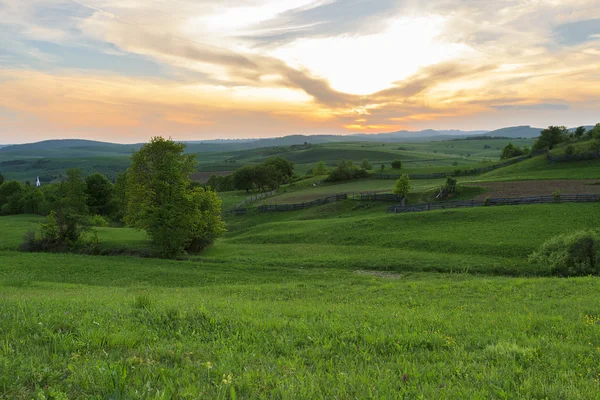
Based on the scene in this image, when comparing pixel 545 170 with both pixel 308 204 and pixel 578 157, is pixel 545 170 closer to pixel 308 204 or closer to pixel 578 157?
pixel 578 157

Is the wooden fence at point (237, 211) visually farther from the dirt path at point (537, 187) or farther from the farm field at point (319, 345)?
the farm field at point (319, 345)

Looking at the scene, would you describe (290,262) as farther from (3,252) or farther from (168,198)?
(3,252)

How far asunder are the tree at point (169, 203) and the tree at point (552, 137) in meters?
82.9

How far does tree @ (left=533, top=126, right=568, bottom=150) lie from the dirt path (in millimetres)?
34710

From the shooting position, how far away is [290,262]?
1259 inches

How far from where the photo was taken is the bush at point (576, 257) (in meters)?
25.2

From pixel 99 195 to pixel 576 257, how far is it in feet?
281

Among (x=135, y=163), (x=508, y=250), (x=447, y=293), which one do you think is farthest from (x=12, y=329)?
(x=135, y=163)

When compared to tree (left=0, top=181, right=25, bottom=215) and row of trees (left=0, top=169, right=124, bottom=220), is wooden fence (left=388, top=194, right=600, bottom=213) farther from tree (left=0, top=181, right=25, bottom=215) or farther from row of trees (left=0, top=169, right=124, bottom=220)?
tree (left=0, top=181, right=25, bottom=215)

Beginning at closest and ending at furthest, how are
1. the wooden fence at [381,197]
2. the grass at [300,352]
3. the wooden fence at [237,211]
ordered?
1. the grass at [300,352]
2. the wooden fence at [381,197]
3. the wooden fence at [237,211]

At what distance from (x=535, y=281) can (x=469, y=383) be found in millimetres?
17608

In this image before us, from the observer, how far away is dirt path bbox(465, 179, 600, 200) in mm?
49531

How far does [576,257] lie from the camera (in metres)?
25.9

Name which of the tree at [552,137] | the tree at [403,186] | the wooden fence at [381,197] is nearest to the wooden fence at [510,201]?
the tree at [403,186]
